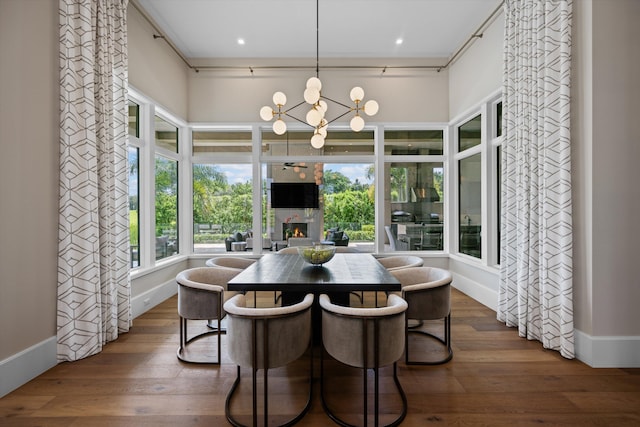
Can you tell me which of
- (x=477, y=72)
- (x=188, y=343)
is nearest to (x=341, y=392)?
(x=188, y=343)

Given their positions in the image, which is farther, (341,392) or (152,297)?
(152,297)

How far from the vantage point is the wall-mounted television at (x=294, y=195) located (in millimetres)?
5352

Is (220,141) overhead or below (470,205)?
overhead

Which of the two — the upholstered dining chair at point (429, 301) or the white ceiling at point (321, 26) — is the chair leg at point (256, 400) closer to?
the upholstered dining chair at point (429, 301)

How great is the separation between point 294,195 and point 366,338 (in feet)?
12.7

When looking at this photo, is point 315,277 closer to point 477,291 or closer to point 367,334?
point 367,334

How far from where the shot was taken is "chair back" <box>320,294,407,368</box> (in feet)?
5.66

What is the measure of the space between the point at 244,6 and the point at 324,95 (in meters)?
1.78
